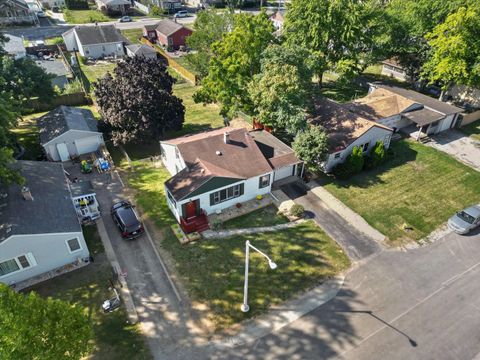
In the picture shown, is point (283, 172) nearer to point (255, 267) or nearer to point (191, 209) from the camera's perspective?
point (191, 209)

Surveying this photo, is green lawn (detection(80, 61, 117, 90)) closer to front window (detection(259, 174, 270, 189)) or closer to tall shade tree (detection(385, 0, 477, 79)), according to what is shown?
front window (detection(259, 174, 270, 189))

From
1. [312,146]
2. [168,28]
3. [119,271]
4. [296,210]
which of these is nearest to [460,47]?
[312,146]

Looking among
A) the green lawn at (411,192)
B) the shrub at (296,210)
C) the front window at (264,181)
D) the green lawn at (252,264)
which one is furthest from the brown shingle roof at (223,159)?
the green lawn at (411,192)

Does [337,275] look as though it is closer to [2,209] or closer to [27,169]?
[2,209]

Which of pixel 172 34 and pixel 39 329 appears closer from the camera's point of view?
pixel 39 329

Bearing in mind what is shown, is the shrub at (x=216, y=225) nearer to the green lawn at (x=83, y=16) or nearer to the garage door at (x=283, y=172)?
the garage door at (x=283, y=172)
